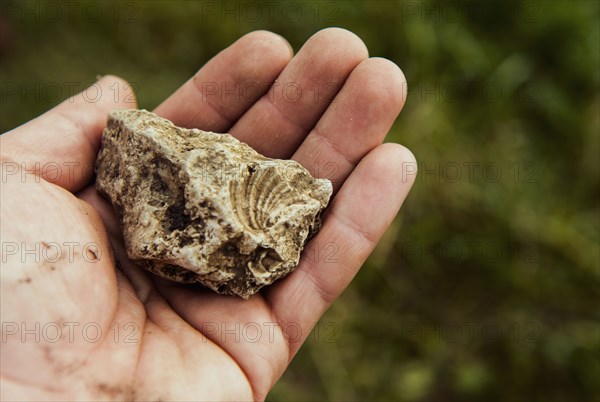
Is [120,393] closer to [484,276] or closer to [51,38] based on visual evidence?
[484,276]

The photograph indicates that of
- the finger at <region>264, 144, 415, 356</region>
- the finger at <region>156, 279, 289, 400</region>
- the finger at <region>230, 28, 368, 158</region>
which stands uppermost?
the finger at <region>230, 28, 368, 158</region>

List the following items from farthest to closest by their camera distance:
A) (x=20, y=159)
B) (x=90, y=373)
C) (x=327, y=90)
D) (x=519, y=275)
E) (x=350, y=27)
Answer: (x=350, y=27)
(x=519, y=275)
(x=327, y=90)
(x=20, y=159)
(x=90, y=373)

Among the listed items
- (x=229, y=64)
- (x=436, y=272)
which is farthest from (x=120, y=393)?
(x=436, y=272)

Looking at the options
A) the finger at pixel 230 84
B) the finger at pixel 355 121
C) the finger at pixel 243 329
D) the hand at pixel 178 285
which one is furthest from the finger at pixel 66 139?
the finger at pixel 355 121

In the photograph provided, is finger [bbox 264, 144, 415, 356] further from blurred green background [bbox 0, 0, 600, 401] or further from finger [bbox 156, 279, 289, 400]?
blurred green background [bbox 0, 0, 600, 401]

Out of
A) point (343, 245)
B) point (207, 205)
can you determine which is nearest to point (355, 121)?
point (343, 245)

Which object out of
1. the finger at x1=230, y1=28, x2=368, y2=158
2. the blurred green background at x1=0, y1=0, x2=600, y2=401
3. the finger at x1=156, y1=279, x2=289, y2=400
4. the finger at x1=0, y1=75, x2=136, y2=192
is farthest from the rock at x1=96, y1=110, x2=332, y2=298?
the blurred green background at x1=0, y1=0, x2=600, y2=401

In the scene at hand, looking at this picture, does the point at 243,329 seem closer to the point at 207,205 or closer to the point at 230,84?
the point at 207,205
